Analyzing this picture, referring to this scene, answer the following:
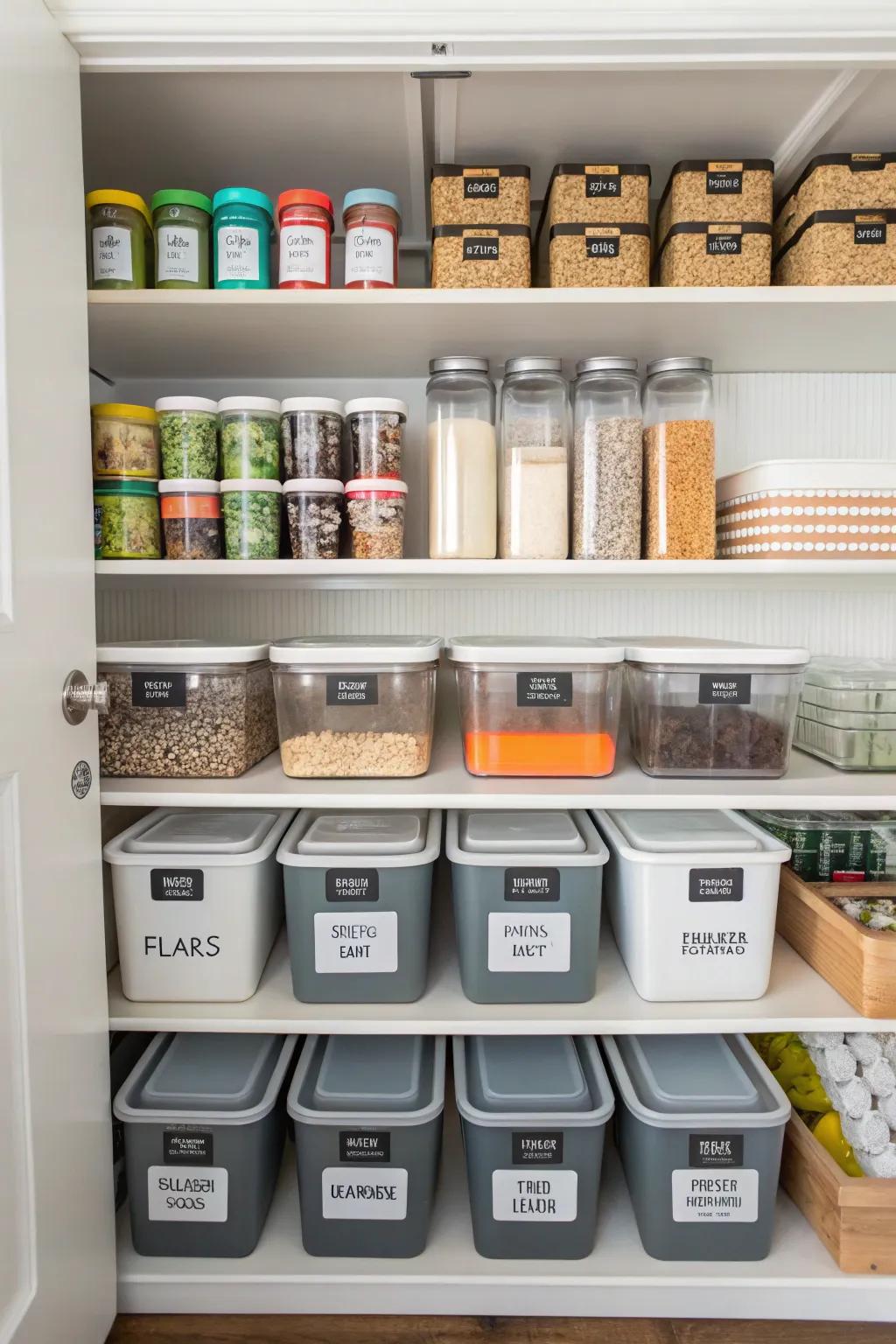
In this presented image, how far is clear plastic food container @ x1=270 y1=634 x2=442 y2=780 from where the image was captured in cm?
135

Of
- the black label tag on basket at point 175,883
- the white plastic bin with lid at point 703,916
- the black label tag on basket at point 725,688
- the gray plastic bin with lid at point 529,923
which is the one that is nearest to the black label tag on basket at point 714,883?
the white plastic bin with lid at point 703,916

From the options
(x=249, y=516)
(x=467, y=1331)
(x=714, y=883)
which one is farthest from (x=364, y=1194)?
(x=249, y=516)

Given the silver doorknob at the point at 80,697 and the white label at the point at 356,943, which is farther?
the white label at the point at 356,943

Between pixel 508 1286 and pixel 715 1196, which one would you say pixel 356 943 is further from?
pixel 715 1196

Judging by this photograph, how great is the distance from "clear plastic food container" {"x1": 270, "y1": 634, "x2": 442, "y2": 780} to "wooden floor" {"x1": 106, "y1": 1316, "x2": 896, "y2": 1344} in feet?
3.00

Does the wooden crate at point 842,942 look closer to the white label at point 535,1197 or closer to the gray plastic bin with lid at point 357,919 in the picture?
the white label at point 535,1197

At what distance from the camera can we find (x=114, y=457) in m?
1.33

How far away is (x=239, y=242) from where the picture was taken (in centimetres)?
131

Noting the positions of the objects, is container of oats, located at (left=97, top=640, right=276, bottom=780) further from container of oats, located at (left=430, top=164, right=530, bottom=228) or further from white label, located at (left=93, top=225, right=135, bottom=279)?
container of oats, located at (left=430, top=164, right=530, bottom=228)

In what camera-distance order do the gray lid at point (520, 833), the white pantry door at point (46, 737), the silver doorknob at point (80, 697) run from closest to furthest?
the white pantry door at point (46, 737), the silver doorknob at point (80, 697), the gray lid at point (520, 833)

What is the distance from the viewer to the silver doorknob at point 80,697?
1139 mm

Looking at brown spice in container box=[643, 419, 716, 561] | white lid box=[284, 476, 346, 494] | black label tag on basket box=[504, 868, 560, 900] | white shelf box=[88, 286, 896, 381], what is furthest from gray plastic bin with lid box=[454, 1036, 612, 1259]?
white shelf box=[88, 286, 896, 381]

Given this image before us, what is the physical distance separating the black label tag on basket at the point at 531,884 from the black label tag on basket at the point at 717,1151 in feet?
1.52

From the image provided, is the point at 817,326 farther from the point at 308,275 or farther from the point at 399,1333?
the point at 399,1333
